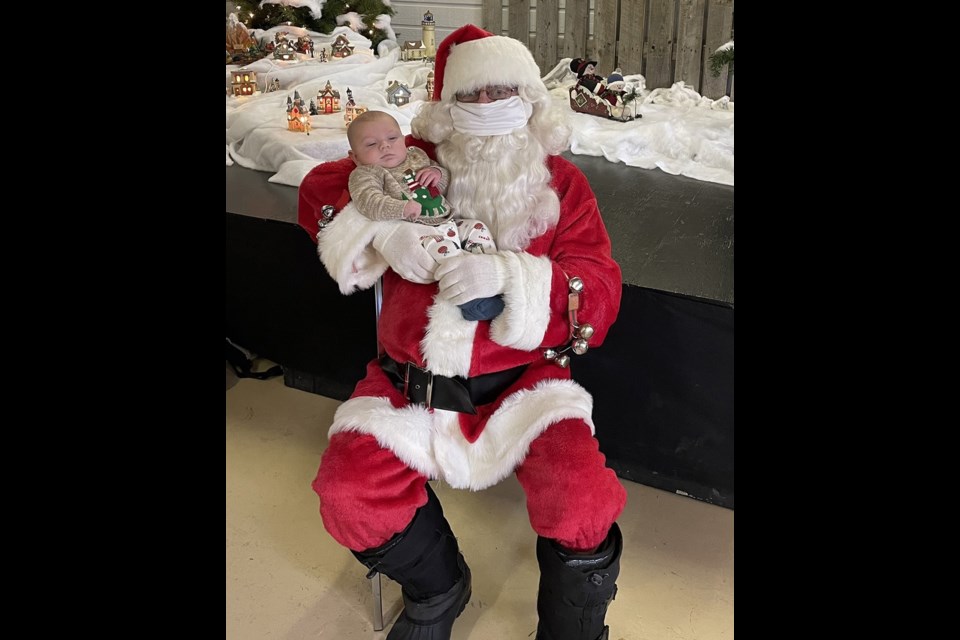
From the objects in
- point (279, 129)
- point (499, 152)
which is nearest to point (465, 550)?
point (499, 152)

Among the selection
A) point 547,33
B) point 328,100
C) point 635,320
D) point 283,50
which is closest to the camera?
point 635,320

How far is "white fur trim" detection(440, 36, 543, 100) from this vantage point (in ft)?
4.56

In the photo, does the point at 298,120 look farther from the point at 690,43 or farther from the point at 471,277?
the point at 690,43

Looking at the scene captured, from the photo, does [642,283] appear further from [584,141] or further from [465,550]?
[584,141]

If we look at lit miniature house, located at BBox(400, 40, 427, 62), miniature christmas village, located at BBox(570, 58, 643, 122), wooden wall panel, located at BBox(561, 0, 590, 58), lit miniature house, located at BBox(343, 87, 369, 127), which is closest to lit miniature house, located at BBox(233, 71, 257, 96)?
lit miniature house, located at BBox(343, 87, 369, 127)

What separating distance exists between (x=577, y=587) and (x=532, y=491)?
17 cm

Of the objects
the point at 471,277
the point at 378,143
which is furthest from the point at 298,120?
the point at 471,277

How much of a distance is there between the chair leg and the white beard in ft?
2.19

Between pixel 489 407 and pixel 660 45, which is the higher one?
pixel 660 45

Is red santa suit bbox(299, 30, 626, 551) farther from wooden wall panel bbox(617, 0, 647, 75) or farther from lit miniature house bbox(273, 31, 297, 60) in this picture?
wooden wall panel bbox(617, 0, 647, 75)

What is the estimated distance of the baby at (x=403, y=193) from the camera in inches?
54.1

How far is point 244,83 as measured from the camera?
3.03 m

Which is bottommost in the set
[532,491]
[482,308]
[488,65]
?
[532,491]
